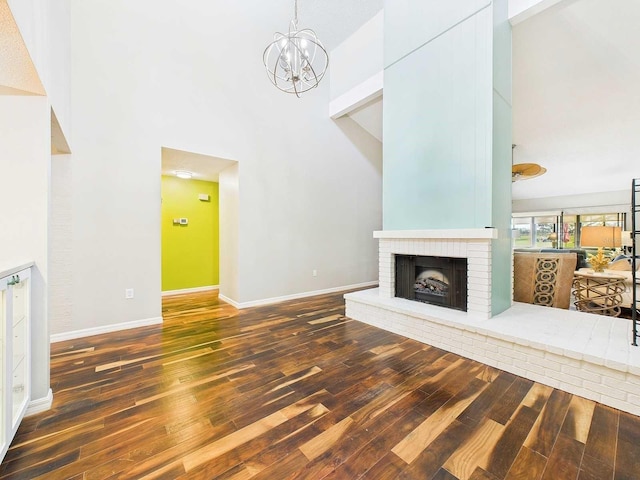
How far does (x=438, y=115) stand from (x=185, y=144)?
3.21 m

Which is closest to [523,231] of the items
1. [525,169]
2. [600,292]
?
[525,169]

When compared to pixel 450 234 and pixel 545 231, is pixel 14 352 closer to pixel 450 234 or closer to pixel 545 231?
pixel 450 234

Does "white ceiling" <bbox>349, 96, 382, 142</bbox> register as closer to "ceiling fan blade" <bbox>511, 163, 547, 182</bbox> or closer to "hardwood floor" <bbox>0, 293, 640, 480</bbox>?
"ceiling fan blade" <bbox>511, 163, 547, 182</bbox>

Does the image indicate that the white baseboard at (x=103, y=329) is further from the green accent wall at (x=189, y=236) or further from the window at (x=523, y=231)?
the window at (x=523, y=231)

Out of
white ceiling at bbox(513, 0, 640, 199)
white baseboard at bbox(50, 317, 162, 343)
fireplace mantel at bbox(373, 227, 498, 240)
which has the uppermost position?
white ceiling at bbox(513, 0, 640, 199)

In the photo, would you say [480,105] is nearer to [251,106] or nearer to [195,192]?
[251,106]

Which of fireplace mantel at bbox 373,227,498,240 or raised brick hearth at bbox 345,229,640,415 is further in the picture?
fireplace mantel at bbox 373,227,498,240

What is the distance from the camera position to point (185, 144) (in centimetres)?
363

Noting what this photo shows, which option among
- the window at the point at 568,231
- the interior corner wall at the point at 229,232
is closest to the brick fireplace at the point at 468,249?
the interior corner wall at the point at 229,232

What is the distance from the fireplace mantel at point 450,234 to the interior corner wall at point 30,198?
312 centimetres

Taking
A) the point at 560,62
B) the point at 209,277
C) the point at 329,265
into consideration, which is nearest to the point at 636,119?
the point at 560,62

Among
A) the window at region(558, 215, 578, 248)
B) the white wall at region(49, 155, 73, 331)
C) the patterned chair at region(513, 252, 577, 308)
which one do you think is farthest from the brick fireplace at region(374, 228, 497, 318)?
the window at region(558, 215, 578, 248)

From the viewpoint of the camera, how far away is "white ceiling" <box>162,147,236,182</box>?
3.75 meters

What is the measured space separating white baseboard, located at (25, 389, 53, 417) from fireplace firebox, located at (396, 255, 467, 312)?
327 cm
